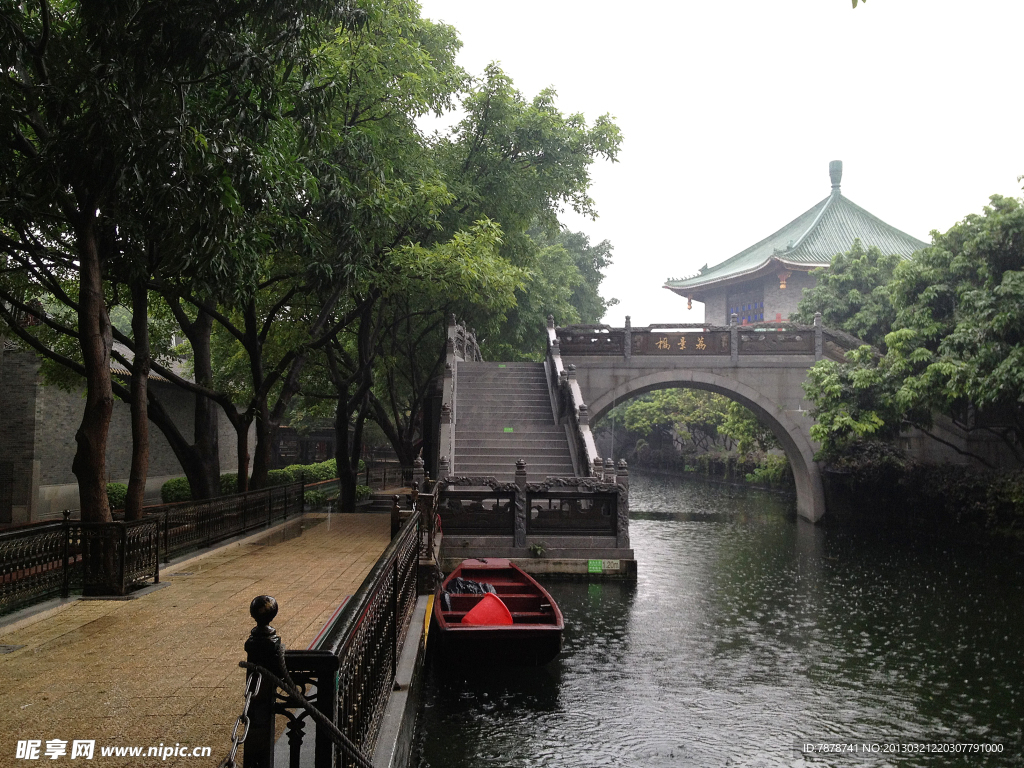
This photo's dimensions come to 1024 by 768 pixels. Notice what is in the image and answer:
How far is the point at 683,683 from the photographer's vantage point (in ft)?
25.1

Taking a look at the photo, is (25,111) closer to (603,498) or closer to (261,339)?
(261,339)

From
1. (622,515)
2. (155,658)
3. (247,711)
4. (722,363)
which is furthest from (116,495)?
(247,711)

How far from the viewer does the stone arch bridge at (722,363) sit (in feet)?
63.9

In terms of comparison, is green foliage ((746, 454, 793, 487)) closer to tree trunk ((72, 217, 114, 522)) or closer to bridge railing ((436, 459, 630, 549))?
bridge railing ((436, 459, 630, 549))

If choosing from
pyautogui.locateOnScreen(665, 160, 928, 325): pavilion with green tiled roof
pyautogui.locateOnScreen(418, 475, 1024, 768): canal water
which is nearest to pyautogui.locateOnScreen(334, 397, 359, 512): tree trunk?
pyautogui.locateOnScreen(418, 475, 1024, 768): canal water

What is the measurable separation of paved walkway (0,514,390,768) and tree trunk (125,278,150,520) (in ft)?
3.08

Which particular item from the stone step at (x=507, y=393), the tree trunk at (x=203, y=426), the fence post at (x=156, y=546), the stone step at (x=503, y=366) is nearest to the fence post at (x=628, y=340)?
the stone step at (x=503, y=366)

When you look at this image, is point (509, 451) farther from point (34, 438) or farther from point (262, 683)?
point (262, 683)

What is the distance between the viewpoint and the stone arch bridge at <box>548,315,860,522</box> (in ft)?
63.9

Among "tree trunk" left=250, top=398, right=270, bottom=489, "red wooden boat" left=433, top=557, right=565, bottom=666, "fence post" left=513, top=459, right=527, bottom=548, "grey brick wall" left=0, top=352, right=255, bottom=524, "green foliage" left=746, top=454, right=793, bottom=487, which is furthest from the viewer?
"green foliage" left=746, top=454, right=793, bottom=487

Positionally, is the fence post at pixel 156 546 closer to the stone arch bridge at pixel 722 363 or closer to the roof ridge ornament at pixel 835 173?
the stone arch bridge at pixel 722 363

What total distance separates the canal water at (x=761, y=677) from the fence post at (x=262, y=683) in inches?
140

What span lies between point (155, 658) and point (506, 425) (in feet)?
34.5

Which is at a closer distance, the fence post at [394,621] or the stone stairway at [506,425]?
the fence post at [394,621]
